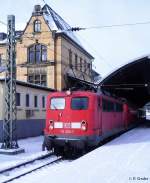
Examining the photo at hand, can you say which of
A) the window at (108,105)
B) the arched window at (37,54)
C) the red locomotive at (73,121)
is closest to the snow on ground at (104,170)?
the red locomotive at (73,121)

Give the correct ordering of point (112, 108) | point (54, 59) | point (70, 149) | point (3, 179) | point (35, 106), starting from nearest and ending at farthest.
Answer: point (3, 179) < point (70, 149) < point (112, 108) < point (35, 106) < point (54, 59)

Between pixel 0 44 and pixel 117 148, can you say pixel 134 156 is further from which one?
pixel 0 44

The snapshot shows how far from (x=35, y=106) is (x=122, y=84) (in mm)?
14628

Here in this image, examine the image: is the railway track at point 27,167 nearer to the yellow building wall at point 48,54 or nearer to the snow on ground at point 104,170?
the snow on ground at point 104,170

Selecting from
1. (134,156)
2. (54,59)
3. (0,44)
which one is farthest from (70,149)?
(0,44)

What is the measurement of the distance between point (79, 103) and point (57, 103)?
114 cm

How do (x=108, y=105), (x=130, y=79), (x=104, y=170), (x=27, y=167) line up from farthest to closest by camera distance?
1. (x=130, y=79)
2. (x=108, y=105)
3. (x=27, y=167)
4. (x=104, y=170)

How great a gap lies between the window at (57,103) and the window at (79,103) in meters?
0.52

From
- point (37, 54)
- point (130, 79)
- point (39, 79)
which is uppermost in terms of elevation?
point (37, 54)

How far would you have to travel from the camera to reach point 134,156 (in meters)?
14.6

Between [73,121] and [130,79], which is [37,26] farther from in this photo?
[73,121]

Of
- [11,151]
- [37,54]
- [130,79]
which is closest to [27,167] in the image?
[11,151]

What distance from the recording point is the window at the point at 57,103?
17.9 m

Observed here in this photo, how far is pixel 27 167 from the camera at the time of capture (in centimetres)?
1478
